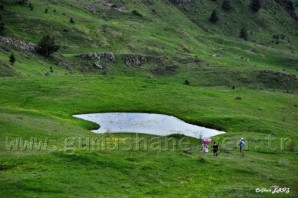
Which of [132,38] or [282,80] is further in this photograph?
[132,38]

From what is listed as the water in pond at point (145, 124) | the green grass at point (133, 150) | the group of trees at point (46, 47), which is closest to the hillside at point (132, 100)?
the green grass at point (133, 150)

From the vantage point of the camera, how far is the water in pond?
235 feet

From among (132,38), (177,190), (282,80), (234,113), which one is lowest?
(177,190)

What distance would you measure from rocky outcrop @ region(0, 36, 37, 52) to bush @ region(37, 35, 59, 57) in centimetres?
246

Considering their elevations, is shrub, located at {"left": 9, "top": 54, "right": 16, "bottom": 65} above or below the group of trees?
below

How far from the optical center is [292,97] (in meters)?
114

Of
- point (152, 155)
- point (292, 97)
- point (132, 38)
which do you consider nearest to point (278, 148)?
point (152, 155)

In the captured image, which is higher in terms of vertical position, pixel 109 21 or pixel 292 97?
pixel 109 21

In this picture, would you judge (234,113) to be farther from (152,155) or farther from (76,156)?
(76,156)

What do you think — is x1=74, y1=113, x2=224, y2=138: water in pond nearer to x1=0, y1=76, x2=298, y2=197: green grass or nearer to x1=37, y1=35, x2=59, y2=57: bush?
x1=0, y1=76, x2=298, y2=197: green grass

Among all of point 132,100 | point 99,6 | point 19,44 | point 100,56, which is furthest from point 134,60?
point 99,6

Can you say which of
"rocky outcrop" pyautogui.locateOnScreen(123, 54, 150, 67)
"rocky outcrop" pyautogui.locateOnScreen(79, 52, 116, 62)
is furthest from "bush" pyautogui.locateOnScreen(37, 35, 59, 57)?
"rocky outcrop" pyautogui.locateOnScreen(123, 54, 150, 67)

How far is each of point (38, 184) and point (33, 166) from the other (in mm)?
4288

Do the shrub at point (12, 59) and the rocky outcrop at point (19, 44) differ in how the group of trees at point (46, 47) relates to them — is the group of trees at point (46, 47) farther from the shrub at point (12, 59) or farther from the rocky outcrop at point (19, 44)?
the shrub at point (12, 59)
